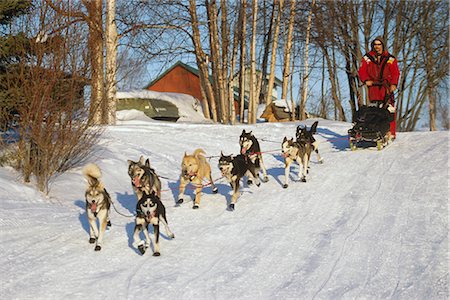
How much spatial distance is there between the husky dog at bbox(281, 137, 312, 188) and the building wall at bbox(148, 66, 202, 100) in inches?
1295

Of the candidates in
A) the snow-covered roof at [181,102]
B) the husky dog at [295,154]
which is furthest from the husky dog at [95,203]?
the snow-covered roof at [181,102]

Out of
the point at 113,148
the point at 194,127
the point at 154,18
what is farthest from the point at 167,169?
the point at 154,18

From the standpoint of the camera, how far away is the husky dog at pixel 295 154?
1011 centimetres

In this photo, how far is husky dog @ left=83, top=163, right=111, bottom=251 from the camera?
667cm

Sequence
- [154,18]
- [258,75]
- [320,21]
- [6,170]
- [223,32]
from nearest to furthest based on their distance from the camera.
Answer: [6,170]
[154,18]
[223,32]
[320,21]
[258,75]

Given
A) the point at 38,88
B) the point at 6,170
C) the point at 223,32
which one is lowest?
the point at 6,170

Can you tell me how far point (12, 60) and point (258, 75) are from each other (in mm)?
17638

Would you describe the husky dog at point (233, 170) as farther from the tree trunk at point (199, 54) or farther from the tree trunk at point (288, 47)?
the tree trunk at point (288, 47)

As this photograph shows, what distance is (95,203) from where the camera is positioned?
6656 millimetres

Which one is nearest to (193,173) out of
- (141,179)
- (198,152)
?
(198,152)

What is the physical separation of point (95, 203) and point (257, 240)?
1.95 metres

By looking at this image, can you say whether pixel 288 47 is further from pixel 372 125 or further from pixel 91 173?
pixel 91 173

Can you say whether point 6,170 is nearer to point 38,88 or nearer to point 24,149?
point 24,149

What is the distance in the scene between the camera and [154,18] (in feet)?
64.5
